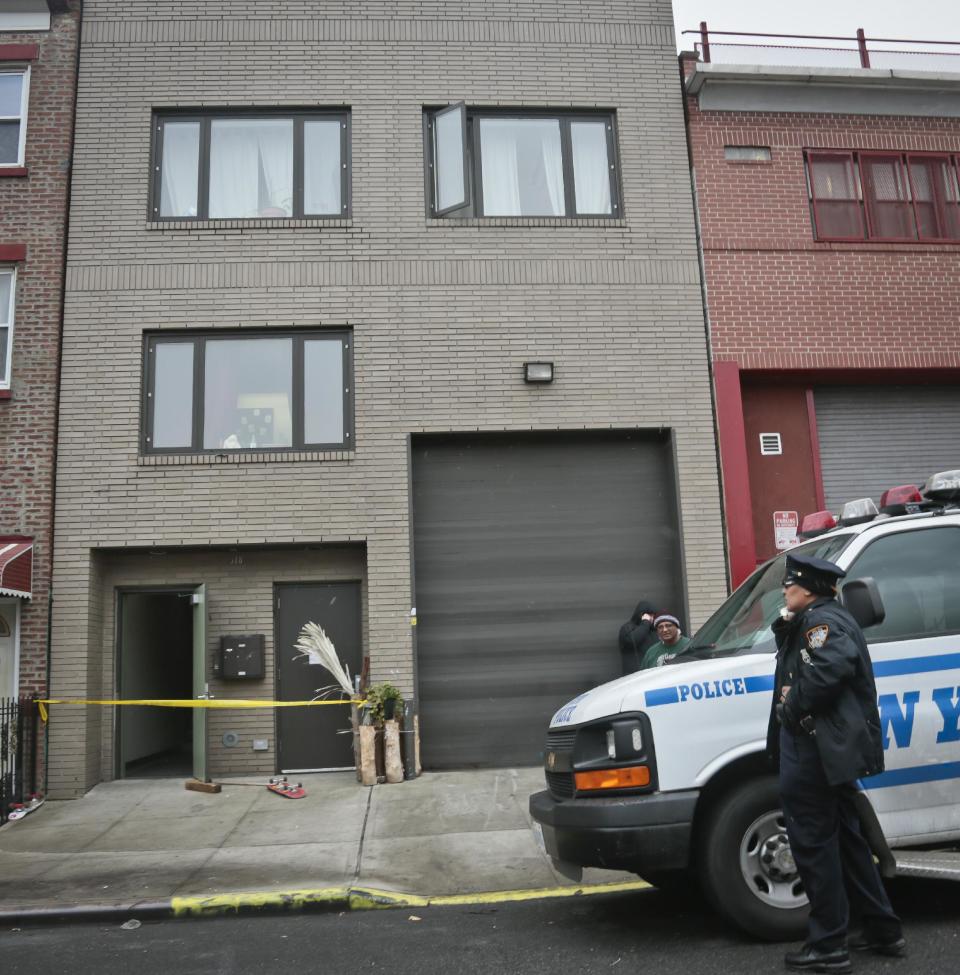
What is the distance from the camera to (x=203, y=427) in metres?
11.3

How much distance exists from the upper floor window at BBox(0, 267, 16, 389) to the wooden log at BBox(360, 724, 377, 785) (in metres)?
5.80

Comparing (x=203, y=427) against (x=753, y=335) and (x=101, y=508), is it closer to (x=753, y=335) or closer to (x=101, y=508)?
(x=101, y=508)

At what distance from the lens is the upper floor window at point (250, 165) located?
11953 millimetres

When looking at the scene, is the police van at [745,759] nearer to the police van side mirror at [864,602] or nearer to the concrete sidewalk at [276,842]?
the police van side mirror at [864,602]

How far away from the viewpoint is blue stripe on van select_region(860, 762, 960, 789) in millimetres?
4977

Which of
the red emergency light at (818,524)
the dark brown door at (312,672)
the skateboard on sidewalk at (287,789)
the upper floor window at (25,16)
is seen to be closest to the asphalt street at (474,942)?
the red emergency light at (818,524)

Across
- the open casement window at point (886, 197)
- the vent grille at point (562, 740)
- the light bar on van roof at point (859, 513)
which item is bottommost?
the vent grille at point (562, 740)

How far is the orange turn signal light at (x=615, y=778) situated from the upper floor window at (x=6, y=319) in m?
8.97

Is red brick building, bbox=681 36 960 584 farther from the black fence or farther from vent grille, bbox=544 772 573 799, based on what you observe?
the black fence

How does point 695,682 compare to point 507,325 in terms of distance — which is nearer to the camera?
point 695,682

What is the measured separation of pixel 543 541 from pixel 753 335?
145 inches

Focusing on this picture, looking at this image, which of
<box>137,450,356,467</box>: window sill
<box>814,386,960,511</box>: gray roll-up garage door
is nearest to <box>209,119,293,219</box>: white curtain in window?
<box>137,450,356,467</box>: window sill

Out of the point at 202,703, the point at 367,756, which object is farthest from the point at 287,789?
the point at 202,703

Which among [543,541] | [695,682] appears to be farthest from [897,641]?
[543,541]
